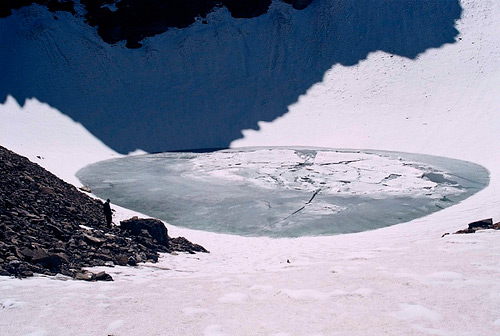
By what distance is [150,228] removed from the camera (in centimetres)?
902

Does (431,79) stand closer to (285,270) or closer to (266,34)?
(266,34)

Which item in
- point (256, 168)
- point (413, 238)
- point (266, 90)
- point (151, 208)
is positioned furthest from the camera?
point (266, 90)

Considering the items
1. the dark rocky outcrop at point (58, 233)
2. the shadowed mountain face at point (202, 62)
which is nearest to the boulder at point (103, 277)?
the dark rocky outcrop at point (58, 233)

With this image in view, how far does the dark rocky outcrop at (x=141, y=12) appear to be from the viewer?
41375mm

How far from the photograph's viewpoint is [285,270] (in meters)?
6.31

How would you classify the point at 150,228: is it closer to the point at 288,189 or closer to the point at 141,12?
the point at 288,189

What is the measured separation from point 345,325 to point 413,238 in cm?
639

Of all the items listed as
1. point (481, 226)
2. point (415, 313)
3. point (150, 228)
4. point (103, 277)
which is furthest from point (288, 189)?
point (415, 313)

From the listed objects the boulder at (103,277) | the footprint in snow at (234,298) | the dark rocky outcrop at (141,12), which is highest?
the dark rocky outcrop at (141,12)

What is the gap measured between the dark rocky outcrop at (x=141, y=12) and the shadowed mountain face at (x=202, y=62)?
2.76 feet

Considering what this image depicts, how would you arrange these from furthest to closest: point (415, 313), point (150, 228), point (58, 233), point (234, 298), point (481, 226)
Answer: point (150, 228) < point (481, 226) < point (58, 233) < point (234, 298) < point (415, 313)

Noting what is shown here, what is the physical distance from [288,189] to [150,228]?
788 centimetres

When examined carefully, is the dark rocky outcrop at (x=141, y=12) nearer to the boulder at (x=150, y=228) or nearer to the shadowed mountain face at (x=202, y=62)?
the shadowed mountain face at (x=202, y=62)

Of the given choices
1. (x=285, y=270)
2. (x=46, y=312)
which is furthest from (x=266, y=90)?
(x=46, y=312)
